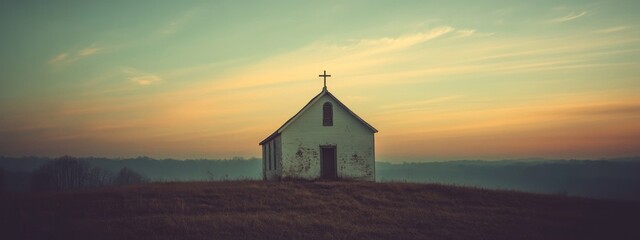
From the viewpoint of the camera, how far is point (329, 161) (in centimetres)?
3231

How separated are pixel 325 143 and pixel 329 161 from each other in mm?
1159

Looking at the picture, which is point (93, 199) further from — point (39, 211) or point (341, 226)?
point (341, 226)

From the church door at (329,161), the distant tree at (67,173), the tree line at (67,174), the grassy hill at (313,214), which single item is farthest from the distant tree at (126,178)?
the grassy hill at (313,214)

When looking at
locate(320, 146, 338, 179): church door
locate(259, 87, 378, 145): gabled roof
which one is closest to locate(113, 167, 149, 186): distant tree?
locate(259, 87, 378, 145): gabled roof

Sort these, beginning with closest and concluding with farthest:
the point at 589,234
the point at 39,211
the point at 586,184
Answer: the point at 589,234 → the point at 39,211 → the point at 586,184

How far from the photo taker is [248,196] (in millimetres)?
25562

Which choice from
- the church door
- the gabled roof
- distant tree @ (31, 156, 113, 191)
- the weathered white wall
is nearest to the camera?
the gabled roof

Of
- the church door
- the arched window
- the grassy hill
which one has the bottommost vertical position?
the grassy hill

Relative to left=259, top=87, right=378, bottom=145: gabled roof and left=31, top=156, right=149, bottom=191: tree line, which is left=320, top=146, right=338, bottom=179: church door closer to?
left=259, top=87, right=378, bottom=145: gabled roof

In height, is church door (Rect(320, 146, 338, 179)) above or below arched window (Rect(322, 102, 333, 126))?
below

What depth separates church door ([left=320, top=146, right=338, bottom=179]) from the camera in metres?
32.1

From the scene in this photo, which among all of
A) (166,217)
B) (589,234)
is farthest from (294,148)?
(589,234)

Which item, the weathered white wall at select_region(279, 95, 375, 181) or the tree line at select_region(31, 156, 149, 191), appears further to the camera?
the tree line at select_region(31, 156, 149, 191)

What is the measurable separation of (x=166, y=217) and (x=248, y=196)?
5.49 metres
